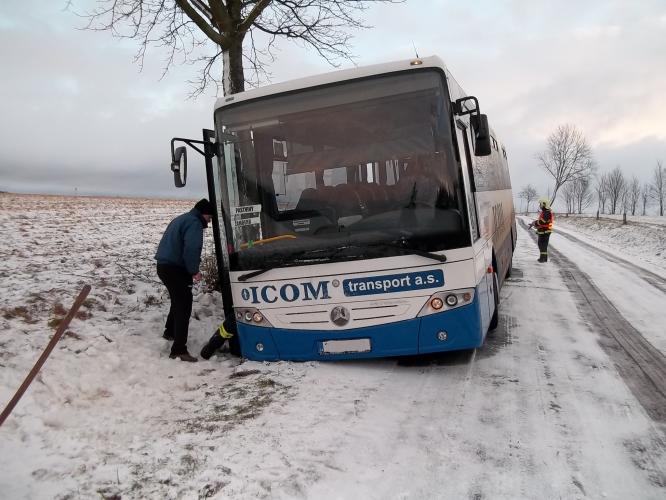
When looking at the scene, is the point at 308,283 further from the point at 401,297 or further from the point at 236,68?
the point at 236,68

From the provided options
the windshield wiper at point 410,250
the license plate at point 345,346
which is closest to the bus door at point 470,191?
the windshield wiper at point 410,250

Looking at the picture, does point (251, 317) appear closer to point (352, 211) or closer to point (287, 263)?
point (287, 263)

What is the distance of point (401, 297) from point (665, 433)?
7.33ft

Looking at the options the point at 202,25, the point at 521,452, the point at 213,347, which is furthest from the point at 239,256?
the point at 202,25

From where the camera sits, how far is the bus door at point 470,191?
4698mm

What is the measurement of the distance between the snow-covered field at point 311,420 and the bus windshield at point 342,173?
1280 mm

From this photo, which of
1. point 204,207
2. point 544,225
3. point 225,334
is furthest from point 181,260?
point 544,225

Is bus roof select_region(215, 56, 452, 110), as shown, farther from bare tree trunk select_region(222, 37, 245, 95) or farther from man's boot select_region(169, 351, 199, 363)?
bare tree trunk select_region(222, 37, 245, 95)

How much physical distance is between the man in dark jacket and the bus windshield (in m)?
0.66

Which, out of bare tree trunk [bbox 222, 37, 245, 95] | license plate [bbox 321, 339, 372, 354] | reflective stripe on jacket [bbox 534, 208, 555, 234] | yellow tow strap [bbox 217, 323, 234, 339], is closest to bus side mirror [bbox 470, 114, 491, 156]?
license plate [bbox 321, 339, 372, 354]

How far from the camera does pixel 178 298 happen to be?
5660 mm

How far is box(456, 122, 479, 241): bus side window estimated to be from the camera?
4.69 meters

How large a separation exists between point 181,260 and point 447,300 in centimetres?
302

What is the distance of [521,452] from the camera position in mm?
3219
